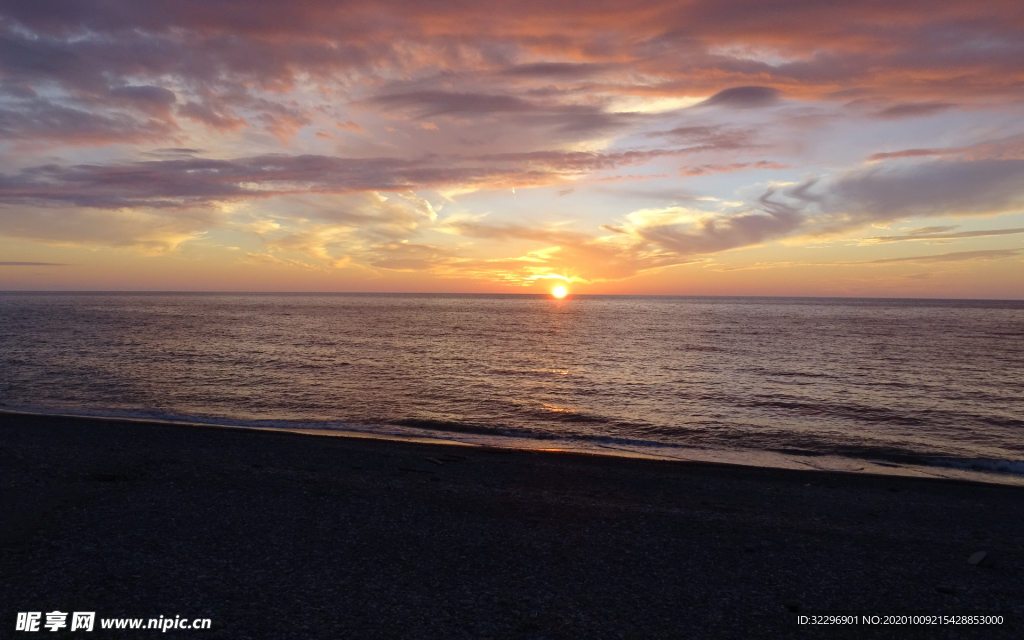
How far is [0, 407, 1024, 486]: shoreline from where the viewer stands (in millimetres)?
17531

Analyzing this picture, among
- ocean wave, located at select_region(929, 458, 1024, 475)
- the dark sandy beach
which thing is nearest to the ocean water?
ocean wave, located at select_region(929, 458, 1024, 475)

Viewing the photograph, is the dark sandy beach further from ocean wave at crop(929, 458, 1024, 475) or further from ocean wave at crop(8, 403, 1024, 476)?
ocean wave at crop(8, 403, 1024, 476)

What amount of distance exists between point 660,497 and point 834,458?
970 centimetres

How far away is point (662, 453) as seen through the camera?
19.9 m

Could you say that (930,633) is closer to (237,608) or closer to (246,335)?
(237,608)

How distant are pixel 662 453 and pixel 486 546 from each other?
37.5 ft

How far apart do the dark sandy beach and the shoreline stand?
1.85m

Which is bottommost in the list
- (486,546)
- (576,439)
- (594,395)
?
(576,439)

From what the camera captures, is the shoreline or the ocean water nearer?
the shoreline

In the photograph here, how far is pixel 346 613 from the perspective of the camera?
300 inches

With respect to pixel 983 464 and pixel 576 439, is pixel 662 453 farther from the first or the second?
pixel 983 464

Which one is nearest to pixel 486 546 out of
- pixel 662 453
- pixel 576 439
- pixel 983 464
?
pixel 662 453

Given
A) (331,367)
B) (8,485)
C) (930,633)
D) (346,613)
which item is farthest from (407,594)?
(331,367)

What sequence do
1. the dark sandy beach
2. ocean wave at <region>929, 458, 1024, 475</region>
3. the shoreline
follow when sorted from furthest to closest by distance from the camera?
ocean wave at <region>929, 458, 1024, 475</region>
the shoreline
the dark sandy beach
